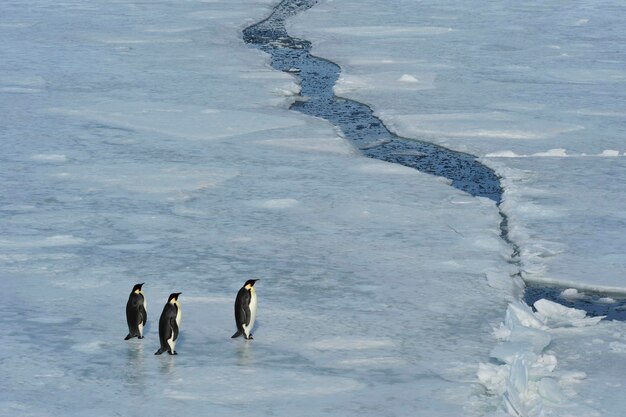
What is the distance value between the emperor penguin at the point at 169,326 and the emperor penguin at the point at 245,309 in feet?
0.79

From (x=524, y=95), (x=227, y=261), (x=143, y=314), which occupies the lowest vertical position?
(x=227, y=261)

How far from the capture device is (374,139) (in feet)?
27.6

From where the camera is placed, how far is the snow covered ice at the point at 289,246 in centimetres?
401

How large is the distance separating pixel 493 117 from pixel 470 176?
5.08 ft

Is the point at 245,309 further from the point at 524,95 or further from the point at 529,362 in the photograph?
the point at 524,95

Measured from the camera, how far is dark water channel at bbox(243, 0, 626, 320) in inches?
Answer: 247

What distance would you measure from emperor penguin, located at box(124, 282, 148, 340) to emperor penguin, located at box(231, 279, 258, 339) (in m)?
0.36

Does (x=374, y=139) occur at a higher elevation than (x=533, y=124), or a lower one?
lower

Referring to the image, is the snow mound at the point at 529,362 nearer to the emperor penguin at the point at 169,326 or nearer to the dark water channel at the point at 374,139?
the dark water channel at the point at 374,139

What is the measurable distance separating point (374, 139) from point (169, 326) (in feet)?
14.6

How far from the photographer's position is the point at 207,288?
198 inches

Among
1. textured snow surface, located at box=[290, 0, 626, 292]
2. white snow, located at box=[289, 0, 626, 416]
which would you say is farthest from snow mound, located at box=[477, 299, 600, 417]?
textured snow surface, located at box=[290, 0, 626, 292]

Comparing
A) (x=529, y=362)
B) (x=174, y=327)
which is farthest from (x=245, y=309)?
(x=529, y=362)

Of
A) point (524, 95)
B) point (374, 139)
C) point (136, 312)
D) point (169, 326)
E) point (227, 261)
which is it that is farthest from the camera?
point (524, 95)
